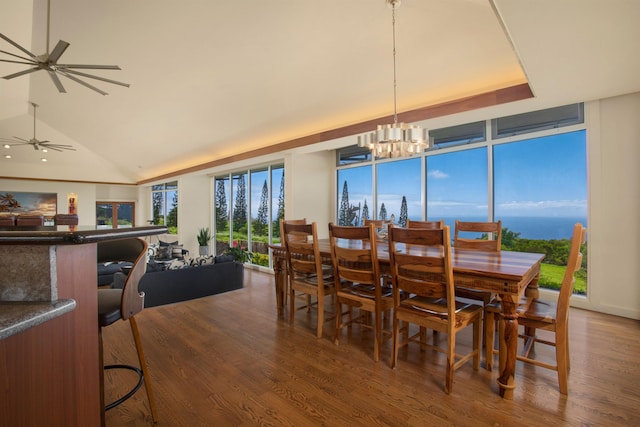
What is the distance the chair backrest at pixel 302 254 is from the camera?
2838mm

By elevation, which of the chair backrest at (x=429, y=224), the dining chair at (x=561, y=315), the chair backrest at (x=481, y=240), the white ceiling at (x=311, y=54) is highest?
the white ceiling at (x=311, y=54)

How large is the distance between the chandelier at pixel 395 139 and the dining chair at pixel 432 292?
37.9 inches

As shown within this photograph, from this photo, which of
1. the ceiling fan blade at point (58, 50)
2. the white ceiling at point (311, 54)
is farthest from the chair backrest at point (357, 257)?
the ceiling fan blade at point (58, 50)

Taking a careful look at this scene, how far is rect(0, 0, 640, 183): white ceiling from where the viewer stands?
7.40 ft

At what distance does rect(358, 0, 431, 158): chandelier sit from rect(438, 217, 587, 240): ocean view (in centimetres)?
225

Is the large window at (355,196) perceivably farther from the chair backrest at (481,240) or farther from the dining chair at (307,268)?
the dining chair at (307,268)

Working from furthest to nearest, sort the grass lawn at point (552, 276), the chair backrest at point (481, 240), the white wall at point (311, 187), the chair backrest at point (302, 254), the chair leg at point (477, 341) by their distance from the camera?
the white wall at point (311, 187), the grass lawn at point (552, 276), the chair backrest at point (481, 240), the chair backrest at point (302, 254), the chair leg at point (477, 341)

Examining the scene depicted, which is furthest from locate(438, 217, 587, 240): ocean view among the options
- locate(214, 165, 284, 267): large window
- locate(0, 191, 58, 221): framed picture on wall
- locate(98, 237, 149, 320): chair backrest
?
locate(0, 191, 58, 221): framed picture on wall

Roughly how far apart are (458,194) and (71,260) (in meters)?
4.73

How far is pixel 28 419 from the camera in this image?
2.65 feet

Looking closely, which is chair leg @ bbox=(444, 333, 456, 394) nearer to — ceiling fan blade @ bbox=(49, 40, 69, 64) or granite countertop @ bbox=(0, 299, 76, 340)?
granite countertop @ bbox=(0, 299, 76, 340)

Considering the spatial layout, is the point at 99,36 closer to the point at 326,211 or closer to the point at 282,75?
the point at 282,75

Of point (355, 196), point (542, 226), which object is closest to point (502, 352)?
point (542, 226)

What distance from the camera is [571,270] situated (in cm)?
190
